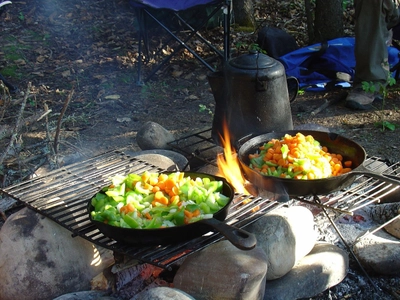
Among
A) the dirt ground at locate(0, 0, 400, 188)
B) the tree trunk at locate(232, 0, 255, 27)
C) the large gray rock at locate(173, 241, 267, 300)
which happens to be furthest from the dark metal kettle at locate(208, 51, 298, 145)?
the tree trunk at locate(232, 0, 255, 27)

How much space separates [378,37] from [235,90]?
3450 mm

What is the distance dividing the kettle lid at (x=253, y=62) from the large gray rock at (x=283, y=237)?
107 cm

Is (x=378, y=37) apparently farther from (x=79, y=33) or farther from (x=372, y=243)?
(x=79, y=33)

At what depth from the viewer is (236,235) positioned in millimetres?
2320

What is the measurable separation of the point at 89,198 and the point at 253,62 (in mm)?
1496

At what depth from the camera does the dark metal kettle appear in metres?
3.59

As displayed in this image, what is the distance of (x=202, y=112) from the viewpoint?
654 cm

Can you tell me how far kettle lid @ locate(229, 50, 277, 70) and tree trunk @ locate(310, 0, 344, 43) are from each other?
441 cm

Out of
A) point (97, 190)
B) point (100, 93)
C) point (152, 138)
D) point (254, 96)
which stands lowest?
point (100, 93)

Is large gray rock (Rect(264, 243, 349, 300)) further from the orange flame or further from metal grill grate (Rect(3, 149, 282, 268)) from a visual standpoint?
the orange flame

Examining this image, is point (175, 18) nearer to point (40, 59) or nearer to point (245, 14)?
point (245, 14)

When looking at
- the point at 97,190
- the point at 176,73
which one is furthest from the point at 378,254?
the point at 176,73

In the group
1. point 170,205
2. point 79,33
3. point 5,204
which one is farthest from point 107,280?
point 79,33

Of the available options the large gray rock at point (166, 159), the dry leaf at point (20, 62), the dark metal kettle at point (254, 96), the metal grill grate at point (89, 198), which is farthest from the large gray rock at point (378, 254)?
the dry leaf at point (20, 62)
